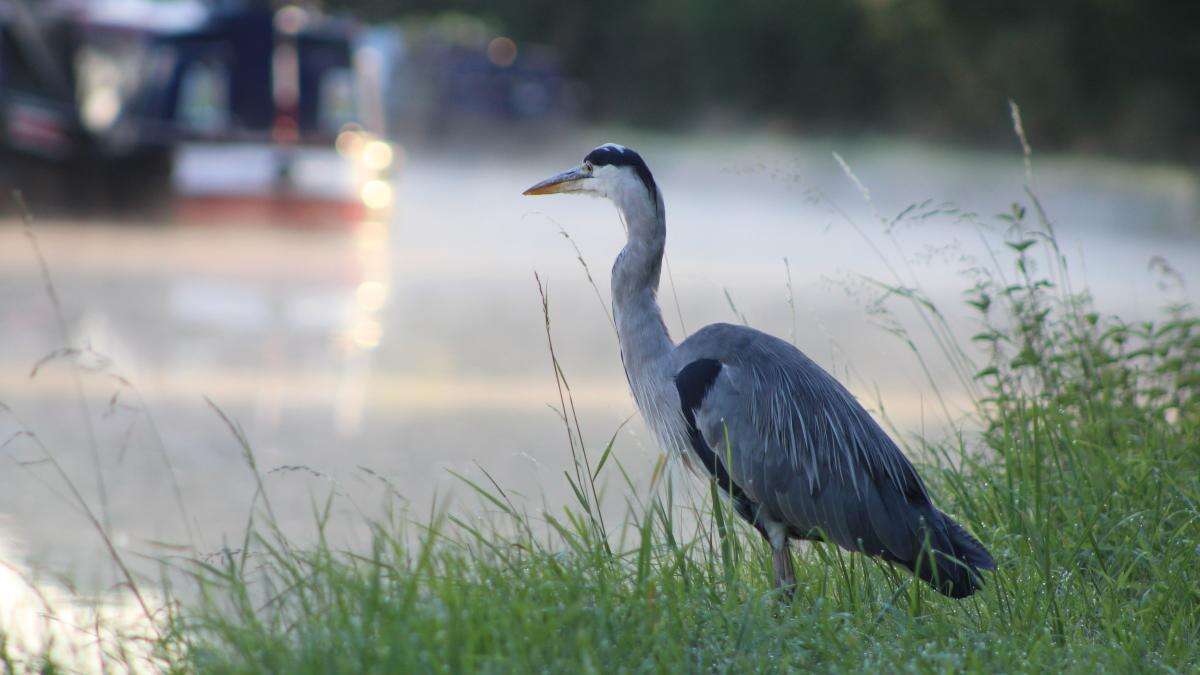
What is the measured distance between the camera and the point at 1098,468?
461 centimetres

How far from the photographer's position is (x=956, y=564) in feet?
12.9

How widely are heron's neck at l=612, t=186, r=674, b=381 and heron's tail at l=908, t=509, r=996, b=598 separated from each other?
0.99 meters

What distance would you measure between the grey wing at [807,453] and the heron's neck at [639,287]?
0.77 ft

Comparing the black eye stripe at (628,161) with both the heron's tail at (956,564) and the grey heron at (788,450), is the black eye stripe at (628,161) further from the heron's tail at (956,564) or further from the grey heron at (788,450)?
the heron's tail at (956,564)

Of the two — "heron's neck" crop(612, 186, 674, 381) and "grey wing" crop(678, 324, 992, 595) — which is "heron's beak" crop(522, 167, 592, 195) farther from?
"grey wing" crop(678, 324, 992, 595)

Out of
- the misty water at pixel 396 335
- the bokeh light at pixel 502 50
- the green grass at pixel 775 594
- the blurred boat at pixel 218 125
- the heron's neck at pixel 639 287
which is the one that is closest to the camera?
the green grass at pixel 775 594

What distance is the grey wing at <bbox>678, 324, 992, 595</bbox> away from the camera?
4172 millimetres

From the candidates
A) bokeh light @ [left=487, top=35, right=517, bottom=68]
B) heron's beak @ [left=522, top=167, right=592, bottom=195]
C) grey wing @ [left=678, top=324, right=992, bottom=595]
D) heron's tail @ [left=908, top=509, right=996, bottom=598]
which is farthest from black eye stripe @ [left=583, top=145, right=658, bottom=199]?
bokeh light @ [left=487, top=35, right=517, bottom=68]

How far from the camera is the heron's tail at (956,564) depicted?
12.9 feet

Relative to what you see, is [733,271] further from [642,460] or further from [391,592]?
[391,592]

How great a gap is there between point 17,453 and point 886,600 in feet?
13.3

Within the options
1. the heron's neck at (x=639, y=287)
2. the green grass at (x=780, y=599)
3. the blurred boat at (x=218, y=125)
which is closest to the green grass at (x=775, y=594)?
the green grass at (x=780, y=599)

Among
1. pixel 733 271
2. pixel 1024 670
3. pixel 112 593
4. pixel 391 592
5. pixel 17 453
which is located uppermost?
pixel 733 271

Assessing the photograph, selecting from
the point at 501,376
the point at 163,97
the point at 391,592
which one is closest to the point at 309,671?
the point at 391,592
